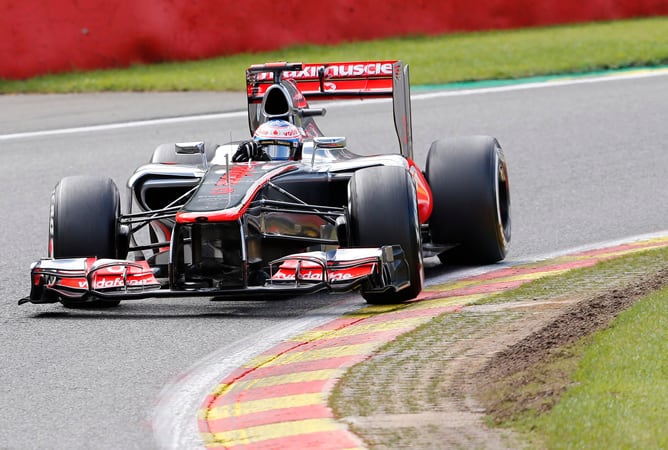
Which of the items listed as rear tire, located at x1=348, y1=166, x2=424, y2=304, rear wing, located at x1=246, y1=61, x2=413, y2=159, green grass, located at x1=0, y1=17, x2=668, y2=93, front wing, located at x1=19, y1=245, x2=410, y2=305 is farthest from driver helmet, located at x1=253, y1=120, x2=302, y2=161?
green grass, located at x1=0, y1=17, x2=668, y2=93

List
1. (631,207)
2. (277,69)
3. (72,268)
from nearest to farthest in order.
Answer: (72,268)
(277,69)
(631,207)

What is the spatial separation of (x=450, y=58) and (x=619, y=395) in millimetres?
14916

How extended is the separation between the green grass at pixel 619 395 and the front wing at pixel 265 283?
1.57 m

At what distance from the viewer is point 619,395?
534cm

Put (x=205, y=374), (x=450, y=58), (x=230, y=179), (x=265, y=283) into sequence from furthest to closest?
(x=450, y=58), (x=230, y=179), (x=265, y=283), (x=205, y=374)

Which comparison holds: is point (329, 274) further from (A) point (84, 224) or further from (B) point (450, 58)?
(B) point (450, 58)

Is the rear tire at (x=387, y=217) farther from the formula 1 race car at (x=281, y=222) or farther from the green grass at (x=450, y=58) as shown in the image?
the green grass at (x=450, y=58)

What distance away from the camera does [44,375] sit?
21.6ft

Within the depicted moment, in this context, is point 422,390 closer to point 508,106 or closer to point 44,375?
point 44,375

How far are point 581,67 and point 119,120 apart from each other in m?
6.52

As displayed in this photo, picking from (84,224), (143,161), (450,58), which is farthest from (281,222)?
(450,58)

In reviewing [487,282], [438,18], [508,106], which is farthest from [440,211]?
[438,18]

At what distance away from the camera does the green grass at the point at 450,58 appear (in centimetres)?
1877

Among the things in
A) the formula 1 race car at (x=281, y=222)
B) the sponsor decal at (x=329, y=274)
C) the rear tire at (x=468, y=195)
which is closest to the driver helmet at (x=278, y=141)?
the formula 1 race car at (x=281, y=222)
